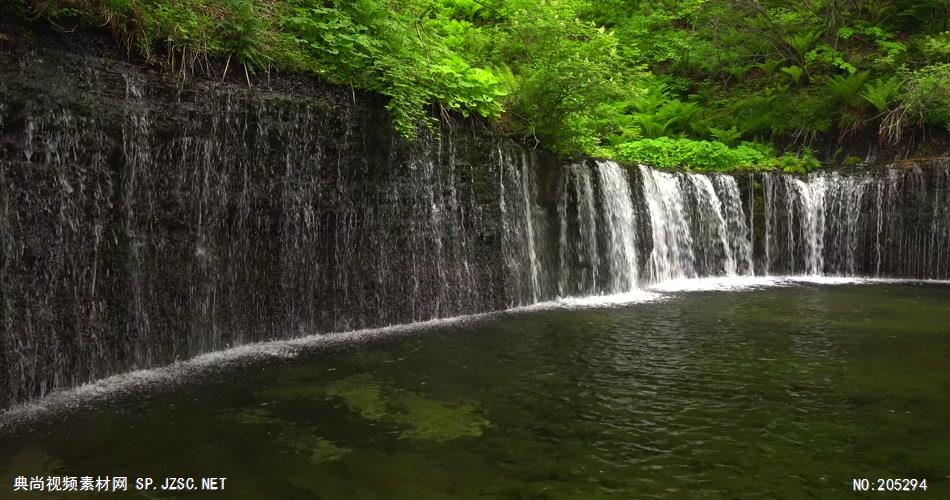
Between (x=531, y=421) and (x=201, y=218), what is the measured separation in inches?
179

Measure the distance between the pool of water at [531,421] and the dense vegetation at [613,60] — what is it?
3.76m

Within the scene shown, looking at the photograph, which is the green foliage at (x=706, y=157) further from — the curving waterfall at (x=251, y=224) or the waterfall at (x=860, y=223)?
the curving waterfall at (x=251, y=224)

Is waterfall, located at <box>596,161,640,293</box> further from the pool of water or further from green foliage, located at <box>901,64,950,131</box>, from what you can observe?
green foliage, located at <box>901,64,950,131</box>

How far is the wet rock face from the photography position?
19.1 feet

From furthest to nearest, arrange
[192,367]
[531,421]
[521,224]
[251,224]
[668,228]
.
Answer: [668,228], [521,224], [251,224], [192,367], [531,421]

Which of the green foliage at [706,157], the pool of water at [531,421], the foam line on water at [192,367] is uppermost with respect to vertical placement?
the green foliage at [706,157]

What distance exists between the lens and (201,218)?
722 centimetres

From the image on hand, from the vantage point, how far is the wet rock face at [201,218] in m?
5.81

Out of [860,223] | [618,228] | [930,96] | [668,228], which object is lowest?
[860,223]

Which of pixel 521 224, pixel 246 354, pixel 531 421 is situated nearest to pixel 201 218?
pixel 246 354

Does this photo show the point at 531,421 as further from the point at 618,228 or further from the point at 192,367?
the point at 618,228

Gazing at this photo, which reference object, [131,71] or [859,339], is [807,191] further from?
[131,71]

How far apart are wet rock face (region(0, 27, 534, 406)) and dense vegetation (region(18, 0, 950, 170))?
0.51 meters

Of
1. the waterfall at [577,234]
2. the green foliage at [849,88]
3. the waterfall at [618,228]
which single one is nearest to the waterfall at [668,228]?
the waterfall at [618,228]
